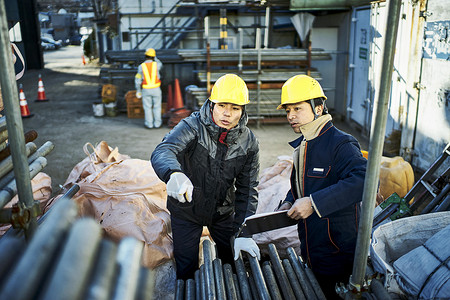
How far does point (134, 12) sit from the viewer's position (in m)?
15.7

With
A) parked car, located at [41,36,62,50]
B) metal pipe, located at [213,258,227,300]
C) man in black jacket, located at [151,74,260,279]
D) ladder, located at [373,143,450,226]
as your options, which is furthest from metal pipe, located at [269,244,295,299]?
parked car, located at [41,36,62,50]

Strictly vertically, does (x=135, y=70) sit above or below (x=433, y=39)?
below

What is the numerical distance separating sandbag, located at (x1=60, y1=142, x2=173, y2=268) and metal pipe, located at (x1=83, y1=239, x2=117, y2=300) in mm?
2736

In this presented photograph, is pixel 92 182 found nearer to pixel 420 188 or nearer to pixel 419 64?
pixel 420 188

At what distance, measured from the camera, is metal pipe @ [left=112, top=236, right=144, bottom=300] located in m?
0.87

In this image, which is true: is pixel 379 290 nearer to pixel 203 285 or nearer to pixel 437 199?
pixel 203 285

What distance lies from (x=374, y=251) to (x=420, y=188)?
248cm

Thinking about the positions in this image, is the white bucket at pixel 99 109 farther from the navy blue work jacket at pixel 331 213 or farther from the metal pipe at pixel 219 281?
the navy blue work jacket at pixel 331 213

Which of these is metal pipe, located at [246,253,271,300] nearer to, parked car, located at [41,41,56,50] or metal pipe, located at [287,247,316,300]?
metal pipe, located at [287,247,316,300]

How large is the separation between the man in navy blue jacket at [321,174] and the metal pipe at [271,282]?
0.90 ft

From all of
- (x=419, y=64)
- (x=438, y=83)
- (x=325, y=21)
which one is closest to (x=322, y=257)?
(x=438, y=83)

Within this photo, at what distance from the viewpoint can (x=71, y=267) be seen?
811 millimetres

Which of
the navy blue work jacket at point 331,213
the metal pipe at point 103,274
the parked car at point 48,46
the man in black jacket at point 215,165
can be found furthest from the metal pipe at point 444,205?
the parked car at point 48,46

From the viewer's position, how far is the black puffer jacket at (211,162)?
3.11m
